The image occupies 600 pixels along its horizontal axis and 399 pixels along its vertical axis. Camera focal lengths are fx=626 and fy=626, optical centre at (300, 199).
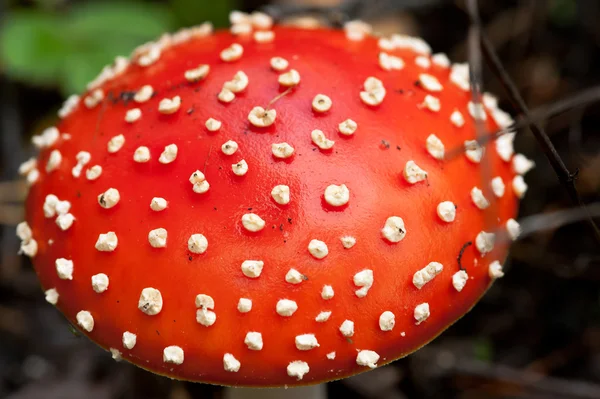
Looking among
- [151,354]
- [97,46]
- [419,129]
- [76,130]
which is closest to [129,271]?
[151,354]

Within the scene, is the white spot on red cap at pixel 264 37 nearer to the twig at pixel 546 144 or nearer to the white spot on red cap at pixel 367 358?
the twig at pixel 546 144

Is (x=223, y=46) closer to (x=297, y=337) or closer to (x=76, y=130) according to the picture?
(x=76, y=130)

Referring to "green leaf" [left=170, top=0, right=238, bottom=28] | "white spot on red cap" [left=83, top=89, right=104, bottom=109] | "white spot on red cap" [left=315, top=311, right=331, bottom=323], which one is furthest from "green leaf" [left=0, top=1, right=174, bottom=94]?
"white spot on red cap" [left=315, top=311, right=331, bottom=323]

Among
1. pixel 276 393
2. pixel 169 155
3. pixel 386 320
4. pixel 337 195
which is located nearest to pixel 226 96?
pixel 169 155

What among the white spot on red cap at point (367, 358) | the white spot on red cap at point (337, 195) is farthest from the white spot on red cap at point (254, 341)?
the white spot on red cap at point (337, 195)

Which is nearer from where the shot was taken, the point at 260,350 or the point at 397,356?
the point at 260,350

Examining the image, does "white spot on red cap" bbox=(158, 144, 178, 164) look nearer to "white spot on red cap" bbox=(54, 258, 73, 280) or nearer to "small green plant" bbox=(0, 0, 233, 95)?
"white spot on red cap" bbox=(54, 258, 73, 280)
